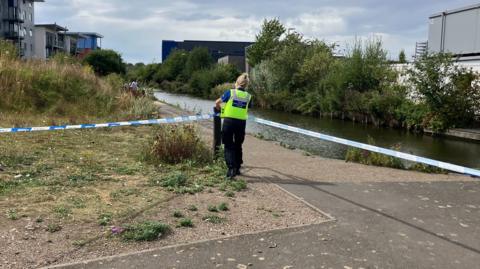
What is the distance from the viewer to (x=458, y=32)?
3359cm

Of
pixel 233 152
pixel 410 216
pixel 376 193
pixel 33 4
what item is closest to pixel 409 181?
pixel 376 193

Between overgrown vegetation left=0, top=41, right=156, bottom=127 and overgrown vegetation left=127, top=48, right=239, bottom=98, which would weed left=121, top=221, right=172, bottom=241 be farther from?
overgrown vegetation left=127, top=48, right=239, bottom=98

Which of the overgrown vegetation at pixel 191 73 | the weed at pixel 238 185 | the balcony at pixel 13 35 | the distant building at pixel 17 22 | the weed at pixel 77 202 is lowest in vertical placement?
the weed at pixel 77 202

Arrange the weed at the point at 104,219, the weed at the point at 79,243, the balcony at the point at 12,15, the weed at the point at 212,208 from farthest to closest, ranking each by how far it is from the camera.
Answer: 1. the balcony at the point at 12,15
2. the weed at the point at 212,208
3. the weed at the point at 104,219
4. the weed at the point at 79,243

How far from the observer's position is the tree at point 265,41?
6222 cm

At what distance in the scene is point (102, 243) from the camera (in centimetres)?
451

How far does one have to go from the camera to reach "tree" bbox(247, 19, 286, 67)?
6222 centimetres

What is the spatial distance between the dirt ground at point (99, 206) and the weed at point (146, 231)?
2.9 inches

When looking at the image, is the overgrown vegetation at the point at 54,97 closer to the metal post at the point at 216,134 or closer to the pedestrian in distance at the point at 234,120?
the metal post at the point at 216,134

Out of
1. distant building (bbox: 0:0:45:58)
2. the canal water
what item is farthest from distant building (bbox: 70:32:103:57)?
the canal water

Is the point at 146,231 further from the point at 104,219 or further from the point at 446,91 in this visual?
the point at 446,91

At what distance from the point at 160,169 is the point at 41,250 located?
354 centimetres

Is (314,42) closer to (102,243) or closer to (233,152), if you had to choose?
(233,152)

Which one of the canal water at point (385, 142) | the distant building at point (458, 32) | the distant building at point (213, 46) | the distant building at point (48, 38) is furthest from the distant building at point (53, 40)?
the canal water at point (385, 142)
